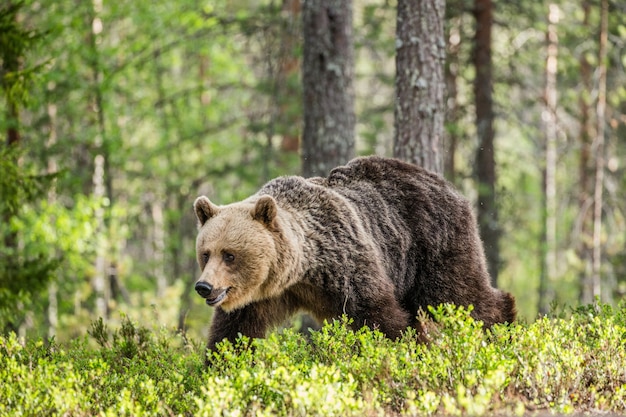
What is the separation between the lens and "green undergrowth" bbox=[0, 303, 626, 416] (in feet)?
13.6

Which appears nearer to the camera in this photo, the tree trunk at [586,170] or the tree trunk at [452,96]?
the tree trunk at [452,96]

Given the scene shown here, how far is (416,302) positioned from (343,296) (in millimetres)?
1057

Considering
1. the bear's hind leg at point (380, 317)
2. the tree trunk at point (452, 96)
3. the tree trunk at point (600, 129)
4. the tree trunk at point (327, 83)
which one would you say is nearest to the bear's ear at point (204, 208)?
the bear's hind leg at point (380, 317)

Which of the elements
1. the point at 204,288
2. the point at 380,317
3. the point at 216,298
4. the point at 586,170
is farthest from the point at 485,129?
the point at 204,288

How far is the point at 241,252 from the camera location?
586 centimetres

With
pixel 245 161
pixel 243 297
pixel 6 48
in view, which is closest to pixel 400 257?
pixel 243 297

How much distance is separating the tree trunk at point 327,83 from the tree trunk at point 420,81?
1.41 m

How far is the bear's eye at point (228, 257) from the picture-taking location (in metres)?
5.84

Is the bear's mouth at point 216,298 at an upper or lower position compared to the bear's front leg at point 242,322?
upper

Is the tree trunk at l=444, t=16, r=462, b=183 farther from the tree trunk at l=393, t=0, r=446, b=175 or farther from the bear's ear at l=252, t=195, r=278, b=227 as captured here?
the bear's ear at l=252, t=195, r=278, b=227

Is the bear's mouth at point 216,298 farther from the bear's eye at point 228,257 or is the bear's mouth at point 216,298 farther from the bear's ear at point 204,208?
the bear's ear at point 204,208

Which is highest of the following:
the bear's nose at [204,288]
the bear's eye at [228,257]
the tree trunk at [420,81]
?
the tree trunk at [420,81]

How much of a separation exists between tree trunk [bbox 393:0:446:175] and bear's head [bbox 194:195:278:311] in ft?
8.93

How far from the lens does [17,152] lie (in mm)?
8625
